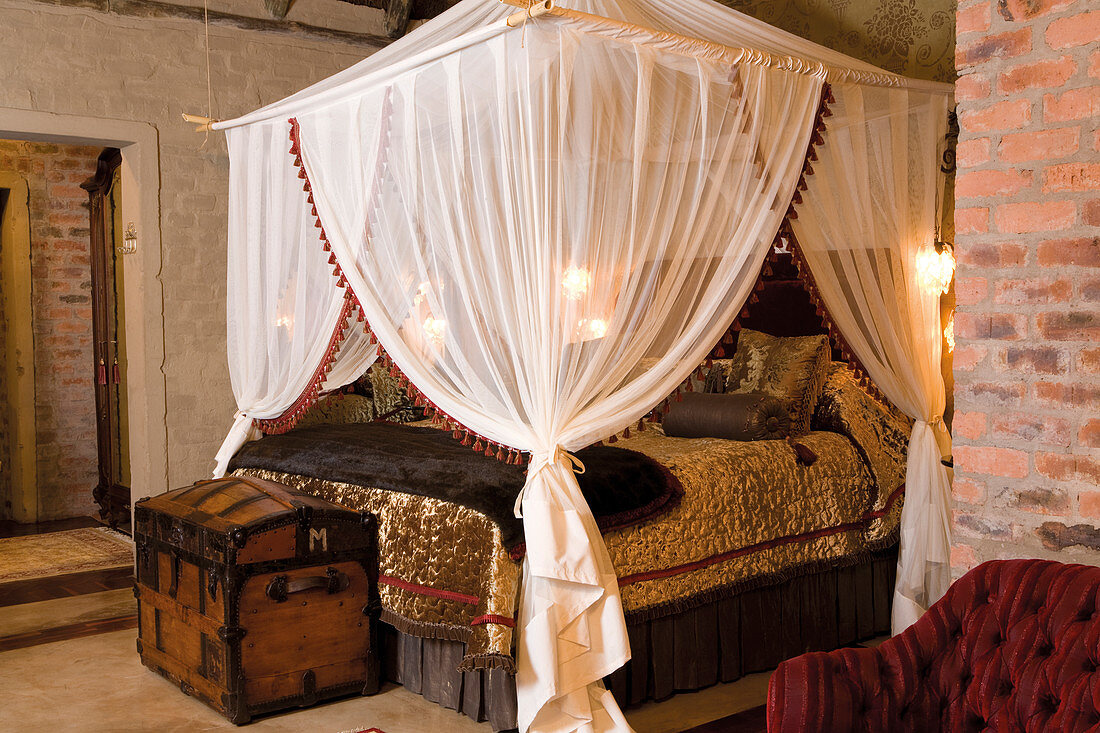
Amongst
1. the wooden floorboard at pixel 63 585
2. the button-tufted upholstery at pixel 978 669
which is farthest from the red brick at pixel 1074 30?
the wooden floorboard at pixel 63 585

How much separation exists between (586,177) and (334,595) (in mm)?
1653

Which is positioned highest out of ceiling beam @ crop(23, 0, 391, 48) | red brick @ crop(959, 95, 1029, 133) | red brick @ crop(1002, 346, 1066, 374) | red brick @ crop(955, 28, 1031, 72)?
ceiling beam @ crop(23, 0, 391, 48)

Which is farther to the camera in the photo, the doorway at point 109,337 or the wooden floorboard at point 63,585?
the doorway at point 109,337

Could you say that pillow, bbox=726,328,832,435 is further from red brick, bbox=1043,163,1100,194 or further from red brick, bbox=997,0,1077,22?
red brick, bbox=997,0,1077,22

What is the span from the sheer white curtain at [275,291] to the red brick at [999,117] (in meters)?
2.06

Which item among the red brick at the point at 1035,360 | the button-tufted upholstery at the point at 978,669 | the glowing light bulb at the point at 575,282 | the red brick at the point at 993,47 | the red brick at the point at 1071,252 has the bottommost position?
the button-tufted upholstery at the point at 978,669

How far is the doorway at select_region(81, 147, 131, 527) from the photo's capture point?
6348 millimetres

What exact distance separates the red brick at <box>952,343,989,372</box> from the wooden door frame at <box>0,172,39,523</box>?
A: 20.0 ft

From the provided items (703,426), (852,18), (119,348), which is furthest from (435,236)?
(119,348)

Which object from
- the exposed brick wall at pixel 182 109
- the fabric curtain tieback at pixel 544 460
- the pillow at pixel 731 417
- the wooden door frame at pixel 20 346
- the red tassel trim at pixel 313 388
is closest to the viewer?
the fabric curtain tieback at pixel 544 460

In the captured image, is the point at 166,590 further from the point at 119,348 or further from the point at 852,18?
the point at 852,18

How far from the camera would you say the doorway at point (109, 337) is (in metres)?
6.35

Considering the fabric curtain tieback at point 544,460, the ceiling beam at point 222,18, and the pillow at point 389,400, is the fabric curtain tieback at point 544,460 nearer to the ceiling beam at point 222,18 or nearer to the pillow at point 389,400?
the pillow at point 389,400

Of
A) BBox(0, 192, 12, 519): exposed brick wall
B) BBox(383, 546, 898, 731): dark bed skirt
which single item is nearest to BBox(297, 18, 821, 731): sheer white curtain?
BBox(383, 546, 898, 731): dark bed skirt
